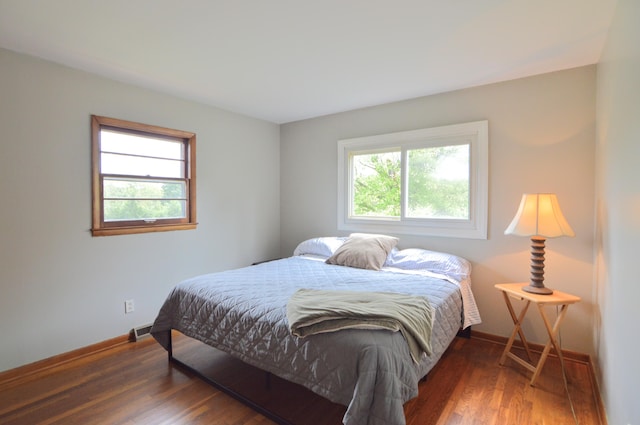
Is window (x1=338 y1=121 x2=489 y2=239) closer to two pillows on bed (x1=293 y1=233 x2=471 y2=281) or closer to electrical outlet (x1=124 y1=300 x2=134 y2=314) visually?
two pillows on bed (x1=293 y1=233 x2=471 y2=281)

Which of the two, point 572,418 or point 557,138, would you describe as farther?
point 557,138

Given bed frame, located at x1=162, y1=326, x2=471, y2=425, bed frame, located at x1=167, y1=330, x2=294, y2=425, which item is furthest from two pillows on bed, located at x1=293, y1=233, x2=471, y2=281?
bed frame, located at x1=167, y1=330, x2=294, y2=425

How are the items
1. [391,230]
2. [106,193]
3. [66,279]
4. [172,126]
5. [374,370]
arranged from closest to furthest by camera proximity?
[374,370]
[66,279]
[106,193]
[172,126]
[391,230]

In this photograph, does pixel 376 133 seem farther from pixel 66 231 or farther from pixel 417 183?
pixel 66 231

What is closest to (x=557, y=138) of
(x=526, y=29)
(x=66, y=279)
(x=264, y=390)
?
(x=526, y=29)

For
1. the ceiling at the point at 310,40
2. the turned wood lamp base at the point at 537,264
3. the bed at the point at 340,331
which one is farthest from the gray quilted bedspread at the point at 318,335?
the ceiling at the point at 310,40

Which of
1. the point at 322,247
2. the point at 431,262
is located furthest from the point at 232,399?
the point at 431,262

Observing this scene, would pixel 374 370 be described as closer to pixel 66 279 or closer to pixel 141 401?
pixel 141 401

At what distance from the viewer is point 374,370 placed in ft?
4.62

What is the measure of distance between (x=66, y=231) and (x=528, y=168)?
12.8 ft

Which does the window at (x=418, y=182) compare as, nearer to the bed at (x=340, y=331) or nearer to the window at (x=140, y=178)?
the bed at (x=340, y=331)

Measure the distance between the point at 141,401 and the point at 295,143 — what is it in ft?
10.7

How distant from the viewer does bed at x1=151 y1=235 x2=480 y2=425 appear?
4.68 feet

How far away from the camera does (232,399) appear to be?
204 centimetres
